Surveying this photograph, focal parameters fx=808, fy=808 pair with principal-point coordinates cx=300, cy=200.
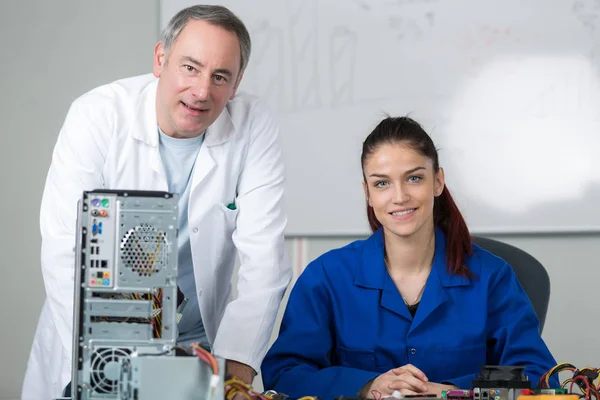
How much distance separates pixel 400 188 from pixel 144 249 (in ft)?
2.55

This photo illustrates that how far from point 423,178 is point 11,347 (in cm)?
217

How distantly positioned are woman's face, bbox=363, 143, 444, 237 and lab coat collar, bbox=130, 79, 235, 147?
1.20 feet

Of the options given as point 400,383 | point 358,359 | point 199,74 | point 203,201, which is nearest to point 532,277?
point 358,359

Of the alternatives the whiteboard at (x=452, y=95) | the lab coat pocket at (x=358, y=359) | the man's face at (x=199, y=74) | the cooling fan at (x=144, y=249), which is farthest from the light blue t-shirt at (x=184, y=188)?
the whiteboard at (x=452, y=95)

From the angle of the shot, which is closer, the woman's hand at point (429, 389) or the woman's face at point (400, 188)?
the woman's hand at point (429, 389)

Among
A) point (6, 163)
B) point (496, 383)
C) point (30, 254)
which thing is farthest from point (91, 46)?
point (496, 383)

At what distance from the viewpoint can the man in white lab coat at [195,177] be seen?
1.75 metres

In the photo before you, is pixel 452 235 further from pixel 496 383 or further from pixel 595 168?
pixel 595 168

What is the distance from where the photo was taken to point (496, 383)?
132cm

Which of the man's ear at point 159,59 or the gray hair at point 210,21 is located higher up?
the gray hair at point 210,21

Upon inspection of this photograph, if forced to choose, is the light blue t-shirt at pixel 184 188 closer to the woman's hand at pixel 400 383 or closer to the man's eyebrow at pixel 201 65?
the man's eyebrow at pixel 201 65

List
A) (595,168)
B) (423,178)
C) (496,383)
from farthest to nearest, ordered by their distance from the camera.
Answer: (595,168) < (423,178) < (496,383)

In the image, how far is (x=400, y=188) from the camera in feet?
6.02

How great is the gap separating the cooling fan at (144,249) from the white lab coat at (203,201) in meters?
0.52
